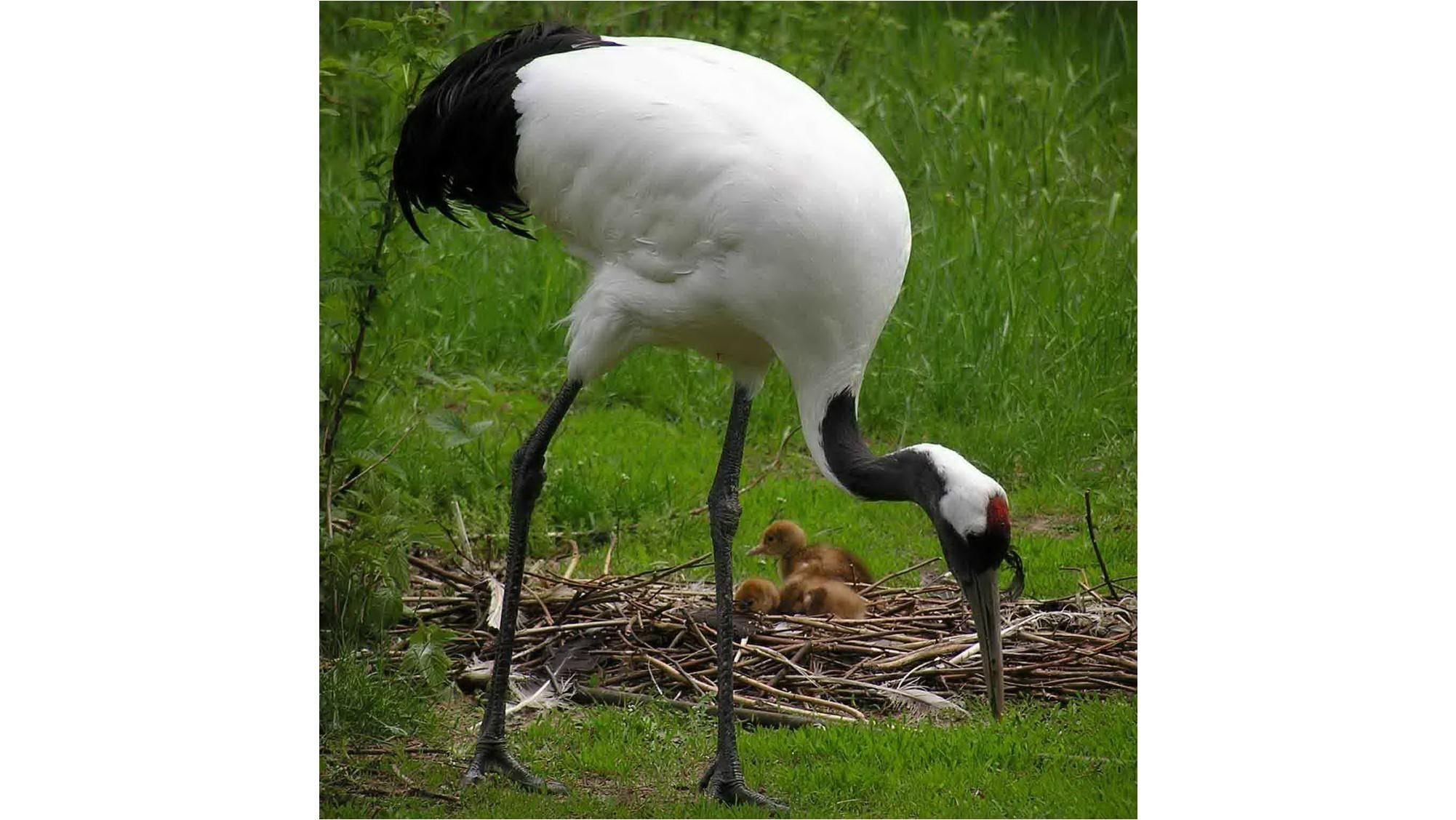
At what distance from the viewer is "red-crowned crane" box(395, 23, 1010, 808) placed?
485 cm

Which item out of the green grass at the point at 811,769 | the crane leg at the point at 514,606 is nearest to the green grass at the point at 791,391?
the green grass at the point at 811,769

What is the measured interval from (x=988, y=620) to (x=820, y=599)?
122 cm

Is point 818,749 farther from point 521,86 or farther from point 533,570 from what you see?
point 521,86

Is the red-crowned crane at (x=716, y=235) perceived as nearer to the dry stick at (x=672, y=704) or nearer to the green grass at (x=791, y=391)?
the green grass at (x=791, y=391)

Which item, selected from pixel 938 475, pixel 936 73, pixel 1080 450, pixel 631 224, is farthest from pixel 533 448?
pixel 936 73

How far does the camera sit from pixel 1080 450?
790cm

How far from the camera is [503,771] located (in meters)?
5.15

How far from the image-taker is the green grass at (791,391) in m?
5.28

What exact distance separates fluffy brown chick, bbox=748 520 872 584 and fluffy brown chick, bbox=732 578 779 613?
0.73 feet

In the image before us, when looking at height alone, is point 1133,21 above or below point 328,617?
above

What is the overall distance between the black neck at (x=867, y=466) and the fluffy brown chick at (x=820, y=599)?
3.45 ft

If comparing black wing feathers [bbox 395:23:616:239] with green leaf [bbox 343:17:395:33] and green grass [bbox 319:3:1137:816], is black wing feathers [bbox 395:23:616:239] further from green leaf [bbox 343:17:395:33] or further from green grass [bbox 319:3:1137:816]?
green leaf [bbox 343:17:395:33]

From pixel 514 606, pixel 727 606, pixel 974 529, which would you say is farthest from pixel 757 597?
pixel 974 529

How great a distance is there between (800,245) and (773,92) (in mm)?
520
